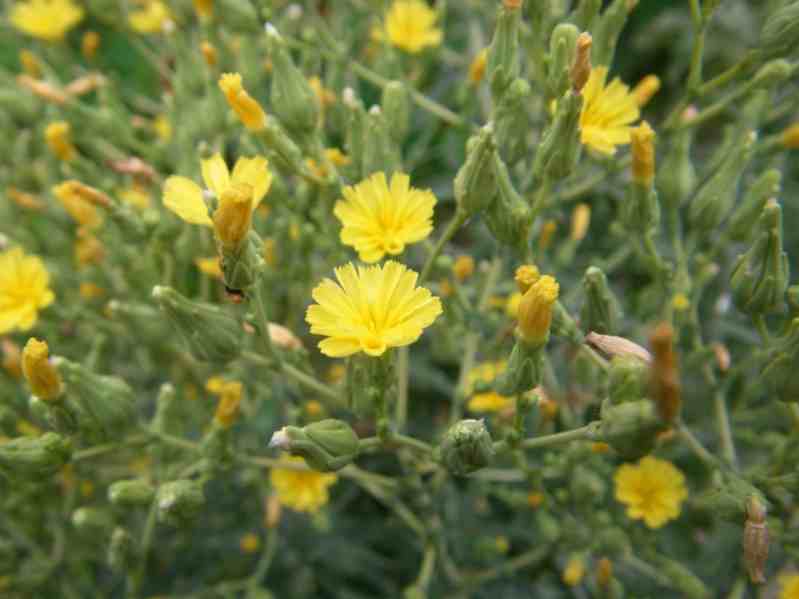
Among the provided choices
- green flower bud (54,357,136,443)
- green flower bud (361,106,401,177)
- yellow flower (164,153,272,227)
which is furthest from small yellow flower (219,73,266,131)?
green flower bud (54,357,136,443)

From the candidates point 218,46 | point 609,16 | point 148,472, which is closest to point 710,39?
point 609,16

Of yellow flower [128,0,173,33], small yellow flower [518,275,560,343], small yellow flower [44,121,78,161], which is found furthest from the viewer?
yellow flower [128,0,173,33]

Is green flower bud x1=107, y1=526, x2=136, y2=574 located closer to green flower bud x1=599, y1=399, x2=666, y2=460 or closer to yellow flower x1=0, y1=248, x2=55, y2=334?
yellow flower x1=0, y1=248, x2=55, y2=334

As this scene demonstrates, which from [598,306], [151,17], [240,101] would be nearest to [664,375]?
[598,306]

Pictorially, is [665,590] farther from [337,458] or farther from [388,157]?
[388,157]

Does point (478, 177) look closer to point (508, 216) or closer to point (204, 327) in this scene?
point (508, 216)

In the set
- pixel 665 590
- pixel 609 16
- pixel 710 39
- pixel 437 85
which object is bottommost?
pixel 665 590
